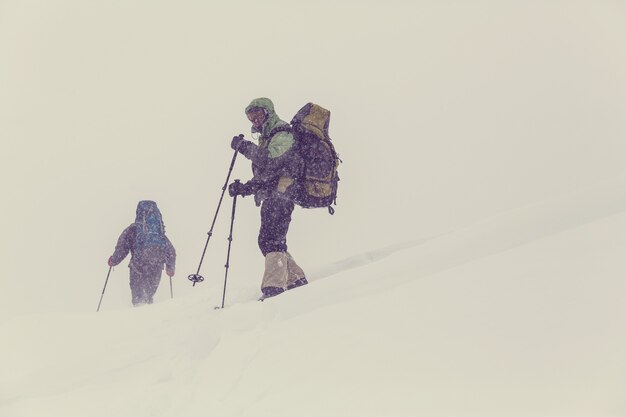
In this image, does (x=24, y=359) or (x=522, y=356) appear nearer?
(x=522, y=356)

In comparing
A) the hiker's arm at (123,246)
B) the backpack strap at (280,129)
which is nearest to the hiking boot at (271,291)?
the backpack strap at (280,129)

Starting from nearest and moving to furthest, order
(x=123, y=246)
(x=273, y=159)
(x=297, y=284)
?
(x=273, y=159) < (x=297, y=284) < (x=123, y=246)

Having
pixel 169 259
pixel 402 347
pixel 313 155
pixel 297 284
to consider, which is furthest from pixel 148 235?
pixel 402 347

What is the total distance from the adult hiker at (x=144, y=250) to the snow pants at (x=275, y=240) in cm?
350

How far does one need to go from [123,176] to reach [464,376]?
19752cm

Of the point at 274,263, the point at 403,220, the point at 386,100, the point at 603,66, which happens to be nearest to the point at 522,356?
the point at 274,263

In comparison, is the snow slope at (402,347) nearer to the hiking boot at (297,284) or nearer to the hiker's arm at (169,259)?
the hiking boot at (297,284)

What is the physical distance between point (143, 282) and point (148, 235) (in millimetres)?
841

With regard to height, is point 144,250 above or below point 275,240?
above

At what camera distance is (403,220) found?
92250 mm

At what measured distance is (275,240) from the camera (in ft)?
19.6

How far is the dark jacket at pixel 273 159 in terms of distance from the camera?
578cm

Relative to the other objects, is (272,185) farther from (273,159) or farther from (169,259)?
(169,259)

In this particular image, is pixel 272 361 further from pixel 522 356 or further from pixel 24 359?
pixel 24 359
